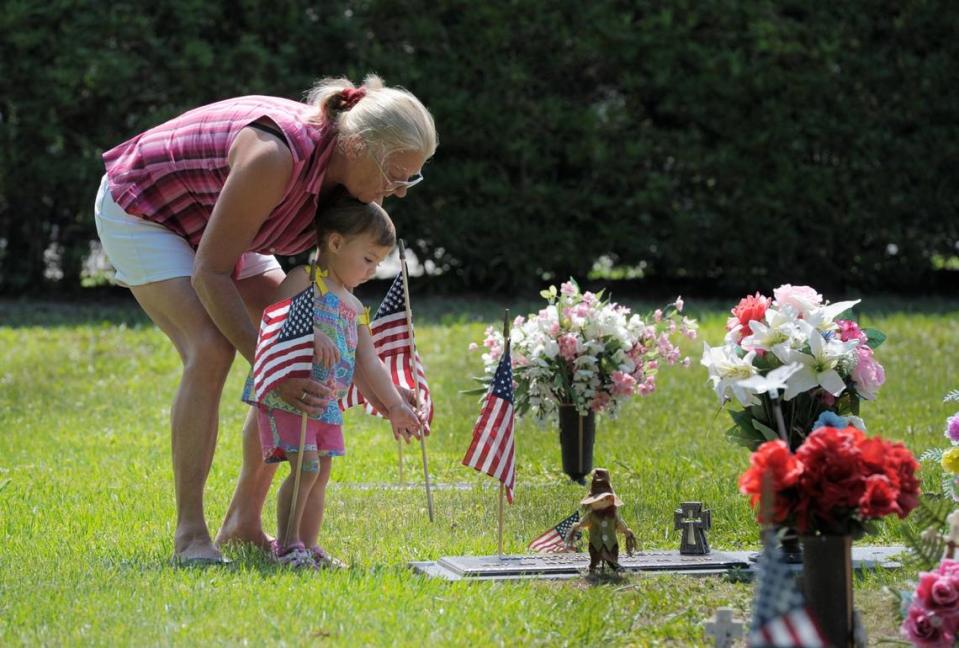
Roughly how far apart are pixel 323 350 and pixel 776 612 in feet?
7.79

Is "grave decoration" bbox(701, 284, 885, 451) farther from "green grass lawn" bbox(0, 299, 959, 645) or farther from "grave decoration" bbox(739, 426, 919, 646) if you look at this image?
"grave decoration" bbox(739, 426, 919, 646)

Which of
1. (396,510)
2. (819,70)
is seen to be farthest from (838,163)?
(396,510)

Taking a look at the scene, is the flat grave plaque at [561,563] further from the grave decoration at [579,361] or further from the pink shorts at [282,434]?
the grave decoration at [579,361]

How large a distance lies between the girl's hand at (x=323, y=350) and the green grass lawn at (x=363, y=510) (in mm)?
654

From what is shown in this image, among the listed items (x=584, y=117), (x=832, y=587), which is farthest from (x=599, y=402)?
(x=584, y=117)

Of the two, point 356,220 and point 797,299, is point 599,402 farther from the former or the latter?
point 797,299

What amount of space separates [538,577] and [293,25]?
815 centimetres

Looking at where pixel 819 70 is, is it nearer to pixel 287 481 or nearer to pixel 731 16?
pixel 731 16

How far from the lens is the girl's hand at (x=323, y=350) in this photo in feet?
15.0

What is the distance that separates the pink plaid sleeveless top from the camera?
463 centimetres

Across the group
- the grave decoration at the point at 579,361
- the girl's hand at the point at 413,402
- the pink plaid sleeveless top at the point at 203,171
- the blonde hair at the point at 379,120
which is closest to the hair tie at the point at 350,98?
the blonde hair at the point at 379,120

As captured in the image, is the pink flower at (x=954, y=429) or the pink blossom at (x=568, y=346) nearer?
the pink flower at (x=954, y=429)

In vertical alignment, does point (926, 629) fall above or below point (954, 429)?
below

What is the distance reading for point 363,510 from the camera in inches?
225
